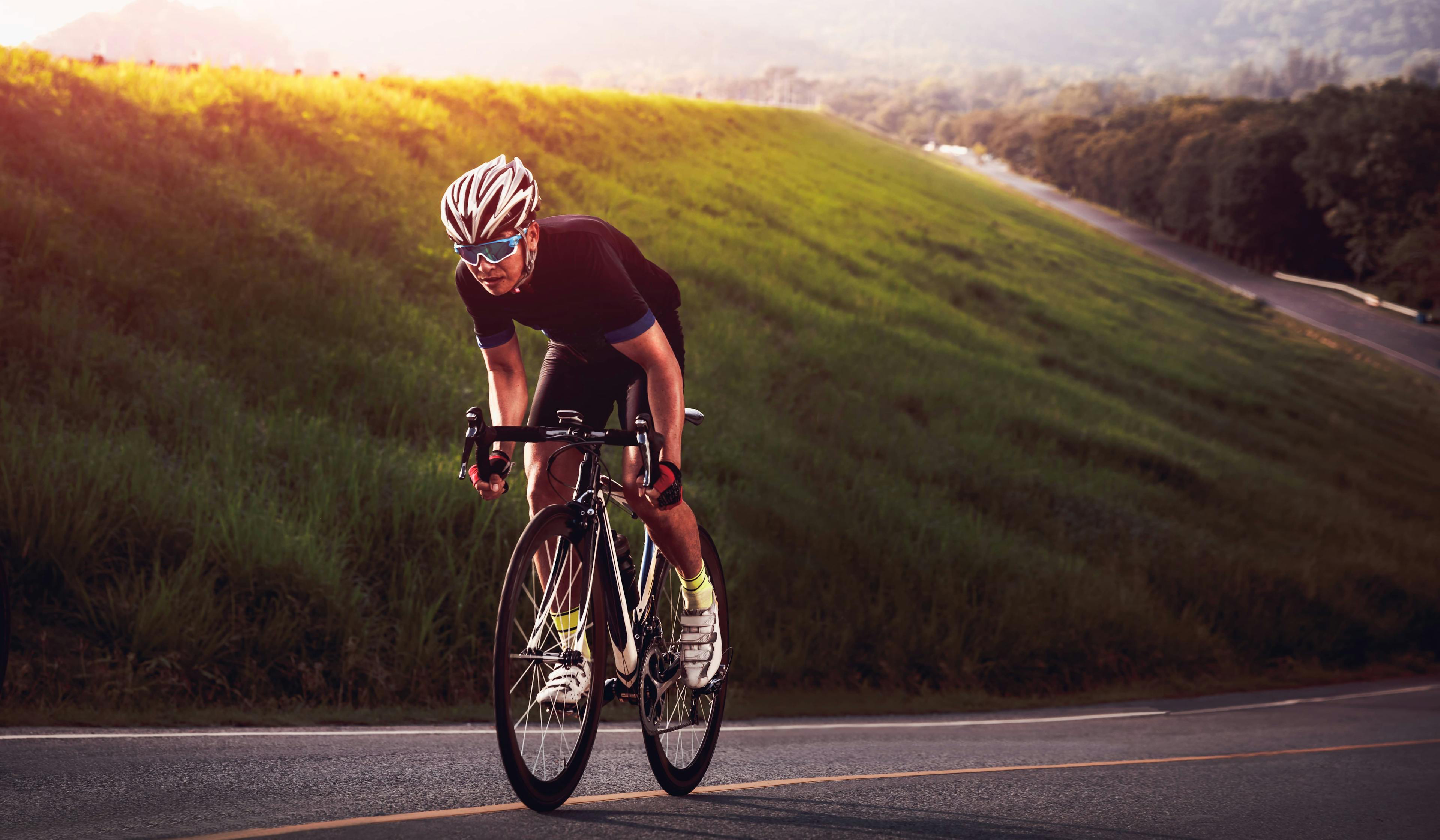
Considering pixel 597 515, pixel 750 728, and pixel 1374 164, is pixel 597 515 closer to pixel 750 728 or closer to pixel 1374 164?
pixel 750 728

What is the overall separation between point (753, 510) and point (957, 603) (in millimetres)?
2245

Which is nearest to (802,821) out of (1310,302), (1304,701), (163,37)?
(1304,701)

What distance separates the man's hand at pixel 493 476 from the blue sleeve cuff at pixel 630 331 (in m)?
0.63

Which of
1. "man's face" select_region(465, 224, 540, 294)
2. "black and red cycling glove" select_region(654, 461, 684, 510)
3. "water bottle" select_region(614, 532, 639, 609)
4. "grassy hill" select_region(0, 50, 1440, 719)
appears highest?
"man's face" select_region(465, 224, 540, 294)

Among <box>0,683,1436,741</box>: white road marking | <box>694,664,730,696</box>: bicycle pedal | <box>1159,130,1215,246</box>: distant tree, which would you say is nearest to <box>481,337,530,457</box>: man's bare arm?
<box>694,664,730,696</box>: bicycle pedal

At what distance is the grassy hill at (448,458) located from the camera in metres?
7.68

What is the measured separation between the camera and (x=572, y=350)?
496 centimetres

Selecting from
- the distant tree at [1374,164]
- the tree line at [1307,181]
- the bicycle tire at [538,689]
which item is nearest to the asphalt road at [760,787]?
the bicycle tire at [538,689]

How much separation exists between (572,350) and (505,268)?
744mm

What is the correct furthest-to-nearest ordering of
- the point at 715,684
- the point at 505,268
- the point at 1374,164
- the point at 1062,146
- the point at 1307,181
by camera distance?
the point at 1062,146 < the point at 1307,181 < the point at 1374,164 < the point at 715,684 < the point at 505,268

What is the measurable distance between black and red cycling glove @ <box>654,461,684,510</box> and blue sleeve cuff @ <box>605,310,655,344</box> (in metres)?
0.50

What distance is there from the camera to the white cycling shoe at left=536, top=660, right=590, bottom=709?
14.2ft

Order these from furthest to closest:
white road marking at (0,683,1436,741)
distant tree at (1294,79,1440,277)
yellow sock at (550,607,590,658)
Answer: distant tree at (1294,79,1440,277) → white road marking at (0,683,1436,741) → yellow sock at (550,607,590,658)

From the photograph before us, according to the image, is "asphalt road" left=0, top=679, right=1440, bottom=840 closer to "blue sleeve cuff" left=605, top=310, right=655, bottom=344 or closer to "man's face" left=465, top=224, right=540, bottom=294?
"blue sleeve cuff" left=605, top=310, right=655, bottom=344
